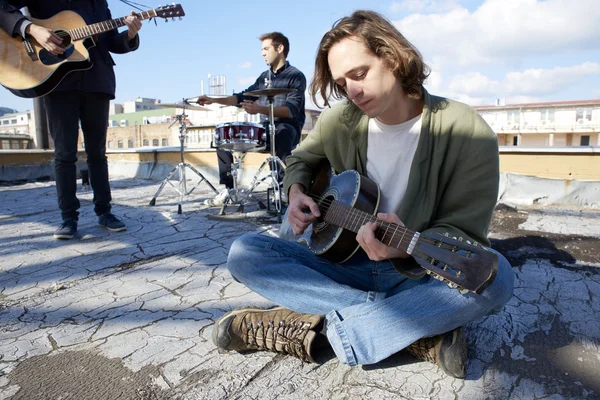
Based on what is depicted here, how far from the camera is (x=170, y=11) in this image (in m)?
3.53

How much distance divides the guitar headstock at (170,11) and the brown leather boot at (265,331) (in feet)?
9.74

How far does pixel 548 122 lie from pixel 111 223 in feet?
176

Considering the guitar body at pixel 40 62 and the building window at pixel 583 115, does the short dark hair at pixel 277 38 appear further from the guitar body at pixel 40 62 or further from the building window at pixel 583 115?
the building window at pixel 583 115

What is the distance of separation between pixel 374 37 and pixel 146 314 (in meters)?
1.63

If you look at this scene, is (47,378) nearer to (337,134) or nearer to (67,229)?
(337,134)

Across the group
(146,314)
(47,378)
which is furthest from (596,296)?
(47,378)

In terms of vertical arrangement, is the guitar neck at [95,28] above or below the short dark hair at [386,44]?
above

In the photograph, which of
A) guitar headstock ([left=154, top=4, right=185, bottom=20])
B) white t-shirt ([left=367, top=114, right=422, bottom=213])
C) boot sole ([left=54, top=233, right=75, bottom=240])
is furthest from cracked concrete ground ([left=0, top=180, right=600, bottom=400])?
guitar headstock ([left=154, top=4, right=185, bottom=20])

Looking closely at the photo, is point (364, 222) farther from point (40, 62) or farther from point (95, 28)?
point (40, 62)

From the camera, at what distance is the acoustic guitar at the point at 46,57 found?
297 cm

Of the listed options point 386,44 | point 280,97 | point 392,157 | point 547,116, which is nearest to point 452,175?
point 392,157

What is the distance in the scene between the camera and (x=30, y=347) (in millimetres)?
1643

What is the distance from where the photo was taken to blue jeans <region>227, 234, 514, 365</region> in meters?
1.32

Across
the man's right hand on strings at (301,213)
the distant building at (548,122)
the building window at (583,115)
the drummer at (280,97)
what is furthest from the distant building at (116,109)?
the man's right hand on strings at (301,213)
